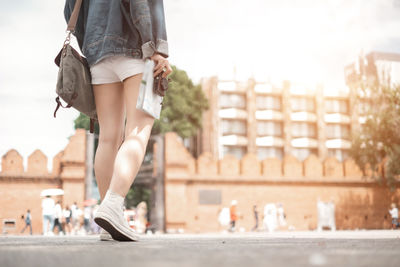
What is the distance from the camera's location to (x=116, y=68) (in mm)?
2738

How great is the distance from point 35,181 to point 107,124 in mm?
20841

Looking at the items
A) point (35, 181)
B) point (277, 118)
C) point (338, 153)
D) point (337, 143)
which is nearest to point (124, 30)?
point (35, 181)

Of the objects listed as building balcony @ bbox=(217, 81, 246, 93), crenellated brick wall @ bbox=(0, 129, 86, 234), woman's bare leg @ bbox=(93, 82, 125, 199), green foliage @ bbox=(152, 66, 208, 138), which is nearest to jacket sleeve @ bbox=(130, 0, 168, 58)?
woman's bare leg @ bbox=(93, 82, 125, 199)

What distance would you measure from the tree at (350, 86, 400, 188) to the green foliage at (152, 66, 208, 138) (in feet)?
38.7

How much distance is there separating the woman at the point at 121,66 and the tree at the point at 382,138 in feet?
75.3

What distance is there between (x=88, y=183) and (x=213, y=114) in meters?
21.0

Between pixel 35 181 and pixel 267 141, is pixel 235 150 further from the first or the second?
pixel 35 181

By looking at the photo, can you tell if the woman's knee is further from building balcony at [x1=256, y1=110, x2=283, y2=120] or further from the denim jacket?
building balcony at [x1=256, y1=110, x2=283, y2=120]

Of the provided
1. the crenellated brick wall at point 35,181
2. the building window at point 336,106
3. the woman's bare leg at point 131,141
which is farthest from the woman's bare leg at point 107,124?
the building window at point 336,106

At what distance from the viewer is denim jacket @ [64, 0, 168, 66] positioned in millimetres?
2699

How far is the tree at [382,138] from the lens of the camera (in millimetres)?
23953

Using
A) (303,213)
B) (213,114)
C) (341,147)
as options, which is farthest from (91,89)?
(341,147)

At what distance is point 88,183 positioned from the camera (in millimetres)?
22641

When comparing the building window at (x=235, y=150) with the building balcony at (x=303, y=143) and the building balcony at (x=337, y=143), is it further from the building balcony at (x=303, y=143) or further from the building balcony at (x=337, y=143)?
the building balcony at (x=337, y=143)
